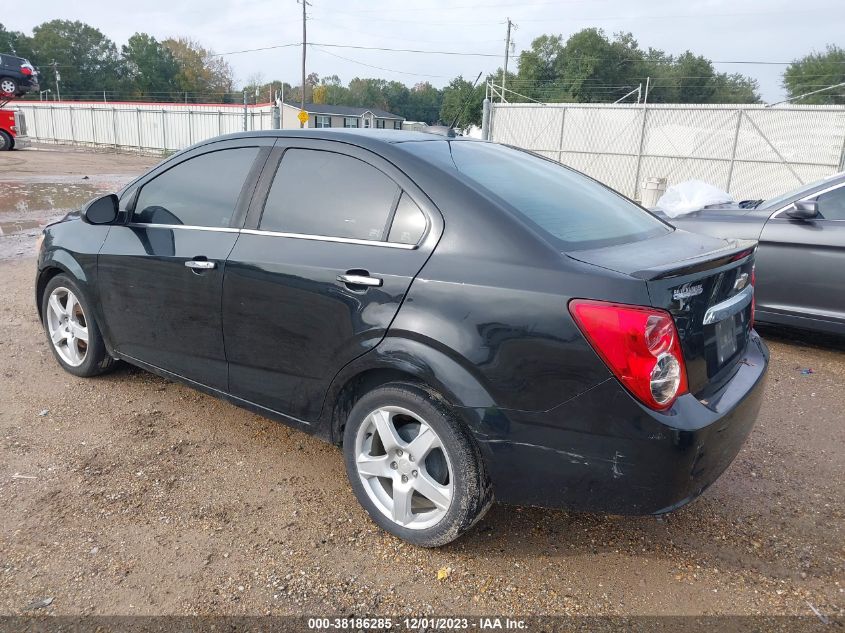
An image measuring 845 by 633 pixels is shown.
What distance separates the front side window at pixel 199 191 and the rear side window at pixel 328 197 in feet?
0.96

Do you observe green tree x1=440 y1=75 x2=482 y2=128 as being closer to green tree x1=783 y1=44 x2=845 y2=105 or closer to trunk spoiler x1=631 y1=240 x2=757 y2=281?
trunk spoiler x1=631 y1=240 x2=757 y2=281

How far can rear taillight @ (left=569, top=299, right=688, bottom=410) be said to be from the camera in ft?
6.93

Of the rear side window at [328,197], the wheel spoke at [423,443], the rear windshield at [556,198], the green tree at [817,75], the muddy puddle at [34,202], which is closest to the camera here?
the wheel spoke at [423,443]

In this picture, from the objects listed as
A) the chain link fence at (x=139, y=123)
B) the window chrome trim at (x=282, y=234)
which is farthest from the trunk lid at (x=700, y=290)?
the chain link fence at (x=139, y=123)

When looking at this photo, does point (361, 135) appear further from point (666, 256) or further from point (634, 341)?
point (634, 341)

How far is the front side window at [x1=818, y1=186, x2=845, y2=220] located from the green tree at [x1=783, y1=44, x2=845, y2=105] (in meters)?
65.6

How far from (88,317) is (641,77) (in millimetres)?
83256

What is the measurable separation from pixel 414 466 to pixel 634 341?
→ 101 cm

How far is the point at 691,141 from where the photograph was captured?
599 inches

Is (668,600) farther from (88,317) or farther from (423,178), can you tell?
(88,317)

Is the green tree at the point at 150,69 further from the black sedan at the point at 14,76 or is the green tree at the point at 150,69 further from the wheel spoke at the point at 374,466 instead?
the wheel spoke at the point at 374,466

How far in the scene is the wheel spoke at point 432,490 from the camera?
2516mm

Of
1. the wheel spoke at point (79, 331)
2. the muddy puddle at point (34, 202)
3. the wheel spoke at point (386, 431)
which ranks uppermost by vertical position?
the wheel spoke at point (386, 431)

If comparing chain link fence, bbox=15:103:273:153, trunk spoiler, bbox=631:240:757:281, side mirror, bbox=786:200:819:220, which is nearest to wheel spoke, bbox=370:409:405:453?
trunk spoiler, bbox=631:240:757:281
